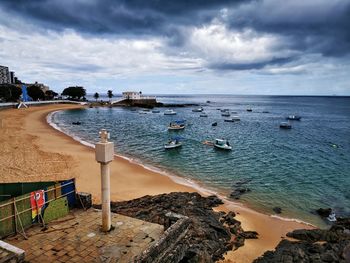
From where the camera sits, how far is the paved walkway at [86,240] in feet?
29.4

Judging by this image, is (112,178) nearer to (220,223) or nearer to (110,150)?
(220,223)

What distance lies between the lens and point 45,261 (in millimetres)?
8641

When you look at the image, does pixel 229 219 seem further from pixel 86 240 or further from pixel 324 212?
pixel 86 240

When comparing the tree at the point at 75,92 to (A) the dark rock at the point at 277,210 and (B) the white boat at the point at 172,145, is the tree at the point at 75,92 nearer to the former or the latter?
(B) the white boat at the point at 172,145

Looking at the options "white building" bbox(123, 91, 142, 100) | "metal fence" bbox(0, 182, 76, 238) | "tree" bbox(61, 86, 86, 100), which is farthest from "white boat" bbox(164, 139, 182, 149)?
"tree" bbox(61, 86, 86, 100)

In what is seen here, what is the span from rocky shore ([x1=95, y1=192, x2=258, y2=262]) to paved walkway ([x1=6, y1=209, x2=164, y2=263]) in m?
1.35

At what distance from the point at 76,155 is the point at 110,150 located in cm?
2469

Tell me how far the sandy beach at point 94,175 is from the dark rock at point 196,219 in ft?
2.62

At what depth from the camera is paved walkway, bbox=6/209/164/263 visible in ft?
29.4

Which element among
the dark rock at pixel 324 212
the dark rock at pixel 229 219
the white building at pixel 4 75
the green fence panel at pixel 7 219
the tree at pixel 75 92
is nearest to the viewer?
the green fence panel at pixel 7 219

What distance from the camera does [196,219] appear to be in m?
15.9

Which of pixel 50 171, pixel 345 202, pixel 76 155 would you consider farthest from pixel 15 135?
pixel 345 202

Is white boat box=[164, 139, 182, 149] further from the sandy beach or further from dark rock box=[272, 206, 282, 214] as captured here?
dark rock box=[272, 206, 282, 214]

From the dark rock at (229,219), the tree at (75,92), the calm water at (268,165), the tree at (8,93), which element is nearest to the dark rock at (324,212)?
the calm water at (268,165)
